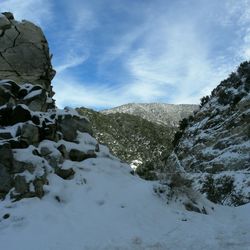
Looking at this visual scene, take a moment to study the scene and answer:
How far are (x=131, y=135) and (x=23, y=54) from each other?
10231cm

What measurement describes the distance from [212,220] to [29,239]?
6.73 m

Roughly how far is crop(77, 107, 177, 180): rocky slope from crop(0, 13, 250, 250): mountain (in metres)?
83.3

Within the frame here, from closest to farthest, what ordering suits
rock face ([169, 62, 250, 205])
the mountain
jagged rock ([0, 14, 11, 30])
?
1. the mountain
2. jagged rock ([0, 14, 11, 30])
3. rock face ([169, 62, 250, 205])

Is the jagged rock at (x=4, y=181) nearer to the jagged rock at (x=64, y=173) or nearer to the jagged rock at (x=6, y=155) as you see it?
the jagged rock at (x=6, y=155)

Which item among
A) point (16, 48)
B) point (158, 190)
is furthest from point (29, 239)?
point (16, 48)

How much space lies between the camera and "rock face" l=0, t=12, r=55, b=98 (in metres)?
20.1

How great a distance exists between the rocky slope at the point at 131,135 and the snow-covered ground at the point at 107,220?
279ft

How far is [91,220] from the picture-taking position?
472 inches

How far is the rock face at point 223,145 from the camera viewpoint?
26.4m

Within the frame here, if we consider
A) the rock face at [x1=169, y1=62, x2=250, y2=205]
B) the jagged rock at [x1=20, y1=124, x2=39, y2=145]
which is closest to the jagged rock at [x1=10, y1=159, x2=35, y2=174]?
the jagged rock at [x1=20, y1=124, x2=39, y2=145]

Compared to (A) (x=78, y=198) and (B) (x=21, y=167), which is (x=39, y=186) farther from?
(A) (x=78, y=198)

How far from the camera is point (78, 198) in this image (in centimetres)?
1326

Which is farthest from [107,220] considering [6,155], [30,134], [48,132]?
[48,132]

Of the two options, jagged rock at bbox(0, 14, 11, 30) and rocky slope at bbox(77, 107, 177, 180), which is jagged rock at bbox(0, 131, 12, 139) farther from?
rocky slope at bbox(77, 107, 177, 180)
